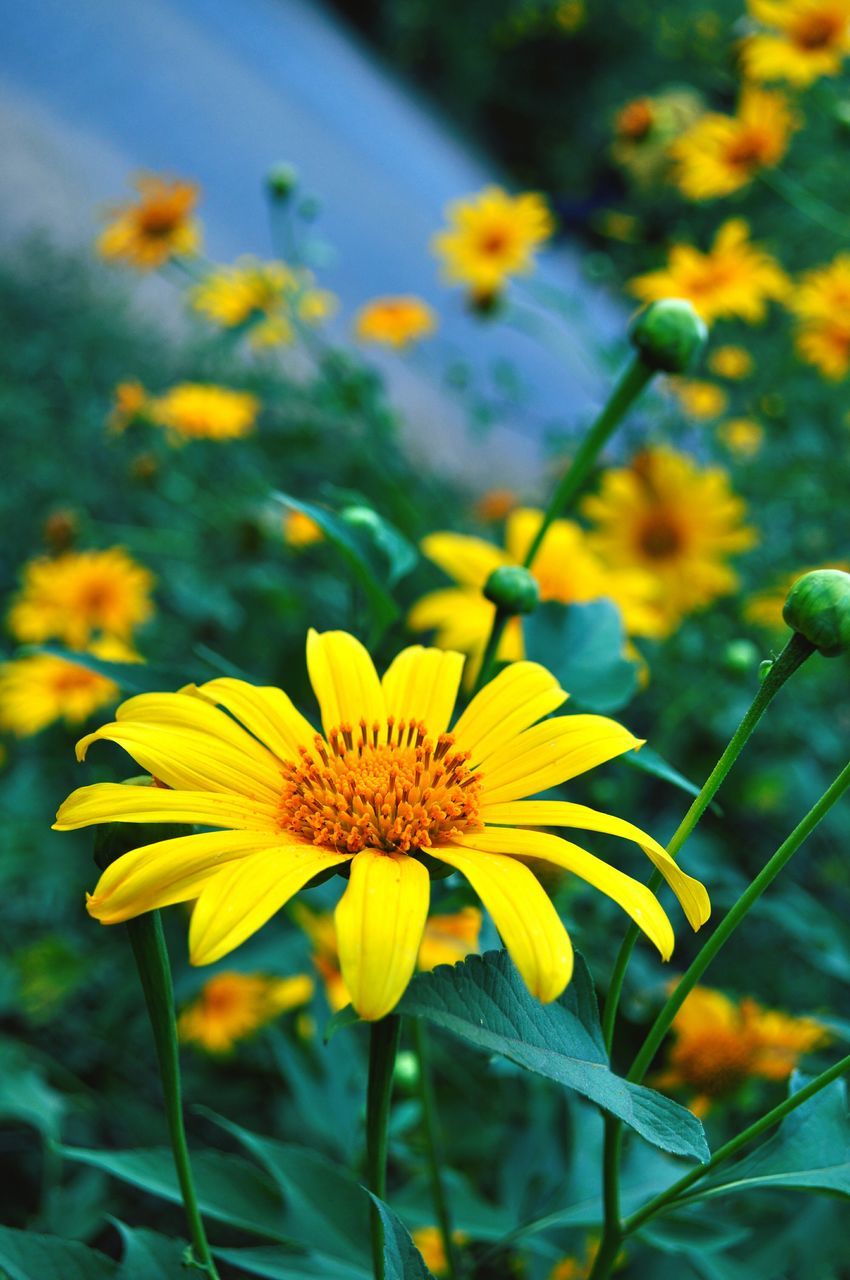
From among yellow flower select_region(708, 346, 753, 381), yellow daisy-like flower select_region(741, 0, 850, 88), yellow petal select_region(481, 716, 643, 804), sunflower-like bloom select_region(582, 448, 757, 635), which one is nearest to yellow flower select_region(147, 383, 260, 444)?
sunflower-like bloom select_region(582, 448, 757, 635)

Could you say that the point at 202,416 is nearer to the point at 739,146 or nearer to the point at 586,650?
the point at 739,146

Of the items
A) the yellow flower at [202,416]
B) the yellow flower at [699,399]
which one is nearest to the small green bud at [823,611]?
the yellow flower at [202,416]

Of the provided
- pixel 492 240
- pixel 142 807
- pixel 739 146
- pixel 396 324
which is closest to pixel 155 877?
pixel 142 807

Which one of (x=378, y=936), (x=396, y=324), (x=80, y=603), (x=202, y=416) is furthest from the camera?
(x=396, y=324)

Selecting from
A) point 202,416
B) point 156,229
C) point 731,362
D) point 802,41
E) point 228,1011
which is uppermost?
point 802,41

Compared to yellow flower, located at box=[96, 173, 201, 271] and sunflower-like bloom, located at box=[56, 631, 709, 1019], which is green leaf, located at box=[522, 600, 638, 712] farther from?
yellow flower, located at box=[96, 173, 201, 271]
